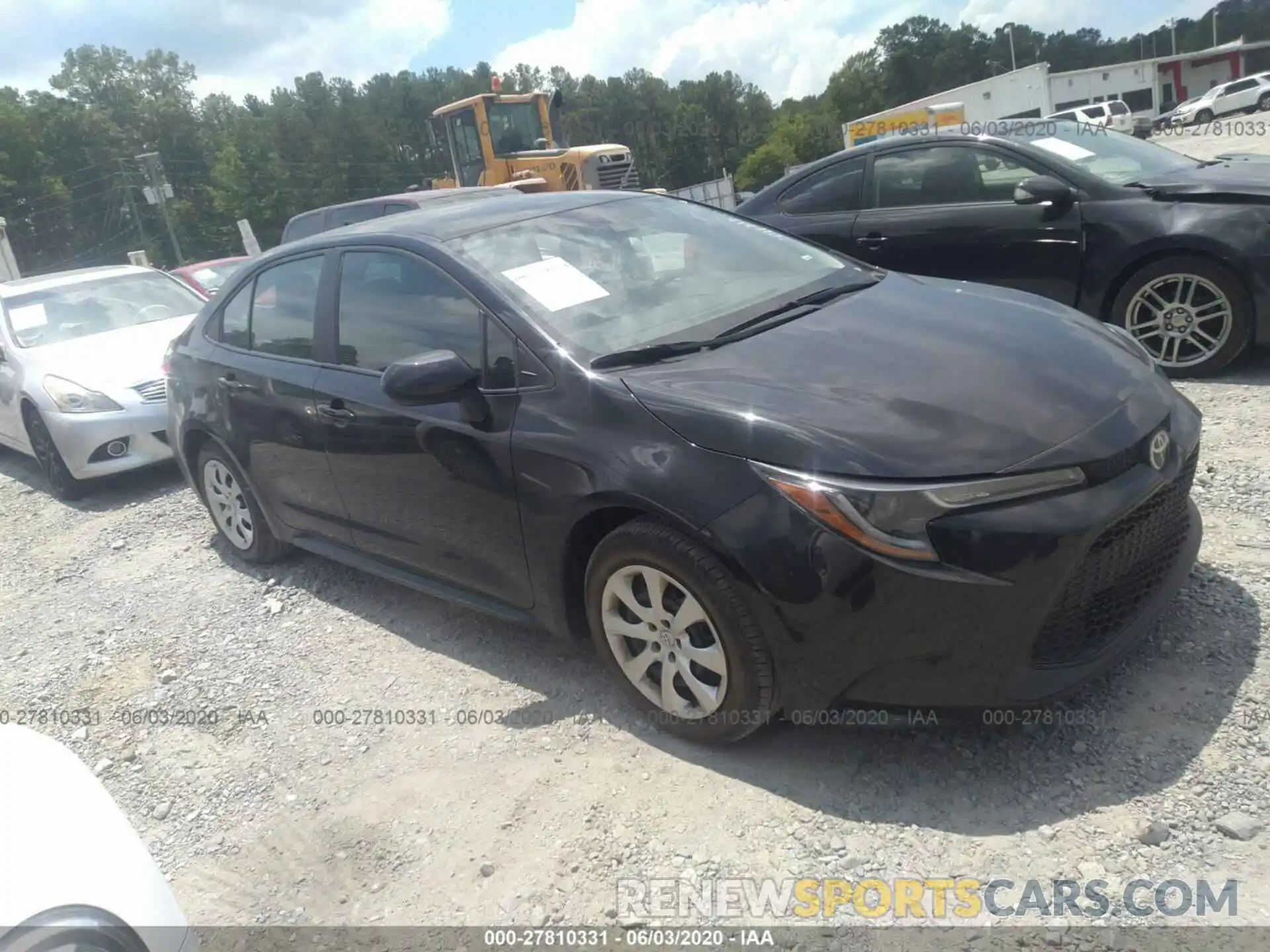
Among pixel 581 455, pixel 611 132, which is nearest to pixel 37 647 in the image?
pixel 581 455

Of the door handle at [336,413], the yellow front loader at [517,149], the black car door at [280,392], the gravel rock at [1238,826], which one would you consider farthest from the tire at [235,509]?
the yellow front loader at [517,149]

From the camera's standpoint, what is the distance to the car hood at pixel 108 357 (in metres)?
6.82

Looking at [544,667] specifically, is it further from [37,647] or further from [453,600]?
[37,647]

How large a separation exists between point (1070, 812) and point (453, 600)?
7.03ft

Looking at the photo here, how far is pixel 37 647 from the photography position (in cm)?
470

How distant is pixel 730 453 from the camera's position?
2.55 meters

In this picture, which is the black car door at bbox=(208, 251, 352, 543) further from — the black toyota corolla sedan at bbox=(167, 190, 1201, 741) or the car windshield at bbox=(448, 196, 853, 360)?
the car windshield at bbox=(448, 196, 853, 360)

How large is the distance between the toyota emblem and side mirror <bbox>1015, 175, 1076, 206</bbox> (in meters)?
3.14

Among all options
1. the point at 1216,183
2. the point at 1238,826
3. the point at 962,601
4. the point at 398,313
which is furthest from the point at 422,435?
the point at 1216,183

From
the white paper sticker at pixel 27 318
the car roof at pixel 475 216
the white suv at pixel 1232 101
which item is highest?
the car roof at pixel 475 216

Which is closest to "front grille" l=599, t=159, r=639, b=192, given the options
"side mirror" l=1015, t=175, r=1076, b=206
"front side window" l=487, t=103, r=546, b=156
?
"front side window" l=487, t=103, r=546, b=156

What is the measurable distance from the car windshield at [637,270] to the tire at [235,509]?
204 centimetres

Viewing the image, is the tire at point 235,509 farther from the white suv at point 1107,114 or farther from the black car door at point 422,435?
the white suv at point 1107,114

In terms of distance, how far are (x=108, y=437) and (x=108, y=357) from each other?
2.65 feet
